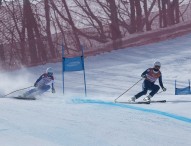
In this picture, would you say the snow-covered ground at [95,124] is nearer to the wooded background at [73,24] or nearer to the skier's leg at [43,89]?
the skier's leg at [43,89]

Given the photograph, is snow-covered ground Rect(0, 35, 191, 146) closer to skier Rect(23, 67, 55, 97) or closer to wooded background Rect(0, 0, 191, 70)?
skier Rect(23, 67, 55, 97)

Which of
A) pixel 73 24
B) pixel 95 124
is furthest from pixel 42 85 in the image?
pixel 73 24

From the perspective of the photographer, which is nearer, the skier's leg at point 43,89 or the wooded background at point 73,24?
the skier's leg at point 43,89

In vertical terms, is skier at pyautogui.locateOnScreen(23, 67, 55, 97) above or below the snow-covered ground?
above

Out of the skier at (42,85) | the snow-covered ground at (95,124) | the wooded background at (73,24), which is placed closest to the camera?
the snow-covered ground at (95,124)

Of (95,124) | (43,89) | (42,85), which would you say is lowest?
(95,124)

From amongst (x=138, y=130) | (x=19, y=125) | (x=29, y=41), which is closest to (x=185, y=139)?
(x=138, y=130)

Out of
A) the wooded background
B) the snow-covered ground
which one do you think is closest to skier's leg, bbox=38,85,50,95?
the snow-covered ground

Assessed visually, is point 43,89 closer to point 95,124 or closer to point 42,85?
point 42,85

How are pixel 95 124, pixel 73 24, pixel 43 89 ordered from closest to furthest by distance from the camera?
pixel 95 124 < pixel 43 89 < pixel 73 24

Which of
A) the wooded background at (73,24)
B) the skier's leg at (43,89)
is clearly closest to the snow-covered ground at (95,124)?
the skier's leg at (43,89)

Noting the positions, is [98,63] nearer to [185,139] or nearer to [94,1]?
[94,1]

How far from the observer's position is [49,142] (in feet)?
21.5

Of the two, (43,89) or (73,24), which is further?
(73,24)
